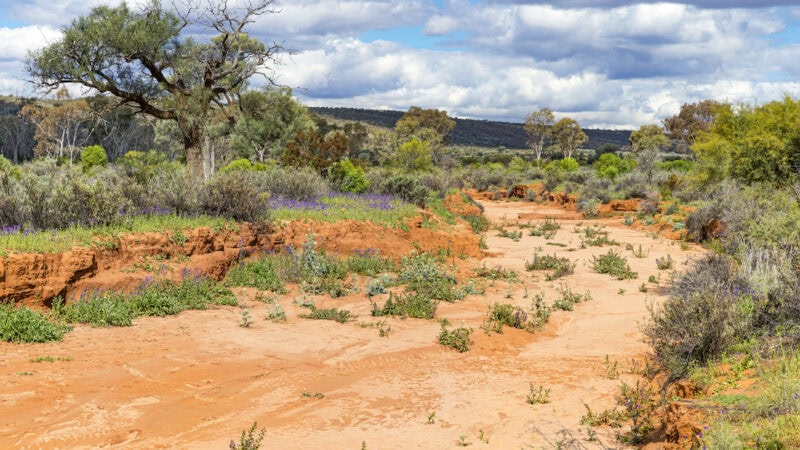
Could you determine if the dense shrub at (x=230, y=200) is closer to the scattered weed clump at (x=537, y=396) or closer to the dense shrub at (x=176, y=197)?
the dense shrub at (x=176, y=197)

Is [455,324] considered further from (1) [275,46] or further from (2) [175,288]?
(1) [275,46]

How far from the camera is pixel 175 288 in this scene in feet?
31.8

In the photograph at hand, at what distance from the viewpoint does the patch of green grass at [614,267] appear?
1328cm

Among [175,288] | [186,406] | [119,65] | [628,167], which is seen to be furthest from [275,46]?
[628,167]

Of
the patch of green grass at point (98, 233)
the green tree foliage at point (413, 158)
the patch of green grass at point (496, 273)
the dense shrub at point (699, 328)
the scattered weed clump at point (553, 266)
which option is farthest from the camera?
the green tree foliage at point (413, 158)

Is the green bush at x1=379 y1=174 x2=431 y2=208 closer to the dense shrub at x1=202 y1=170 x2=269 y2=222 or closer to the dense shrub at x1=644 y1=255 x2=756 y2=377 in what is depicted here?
the dense shrub at x1=202 y1=170 x2=269 y2=222

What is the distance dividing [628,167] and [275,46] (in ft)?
95.0

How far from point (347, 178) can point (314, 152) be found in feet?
6.27

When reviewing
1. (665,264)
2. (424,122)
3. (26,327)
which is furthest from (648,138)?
(26,327)

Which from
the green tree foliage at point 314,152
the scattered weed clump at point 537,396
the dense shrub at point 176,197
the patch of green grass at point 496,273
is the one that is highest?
the green tree foliage at point 314,152

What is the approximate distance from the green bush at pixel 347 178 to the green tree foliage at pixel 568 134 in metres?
54.3

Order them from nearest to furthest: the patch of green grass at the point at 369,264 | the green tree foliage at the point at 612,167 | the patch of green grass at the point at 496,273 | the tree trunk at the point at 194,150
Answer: the patch of green grass at the point at 369,264, the patch of green grass at the point at 496,273, the tree trunk at the point at 194,150, the green tree foliage at the point at 612,167

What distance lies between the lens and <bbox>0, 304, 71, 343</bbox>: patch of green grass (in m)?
7.30

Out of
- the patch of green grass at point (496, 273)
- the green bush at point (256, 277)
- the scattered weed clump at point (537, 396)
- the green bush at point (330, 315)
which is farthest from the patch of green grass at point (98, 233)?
the scattered weed clump at point (537, 396)
